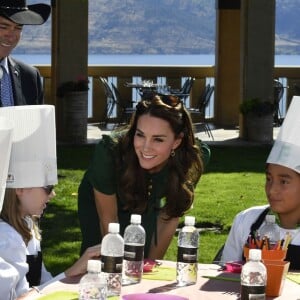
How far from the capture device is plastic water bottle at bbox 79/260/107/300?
3591 millimetres

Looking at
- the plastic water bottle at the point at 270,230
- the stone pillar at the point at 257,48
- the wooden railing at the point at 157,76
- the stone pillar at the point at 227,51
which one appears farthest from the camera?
the wooden railing at the point at 157,76

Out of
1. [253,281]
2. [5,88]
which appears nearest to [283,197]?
[253,281]

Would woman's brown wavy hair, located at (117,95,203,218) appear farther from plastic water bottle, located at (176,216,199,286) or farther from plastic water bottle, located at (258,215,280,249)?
plastic water bottle, located at (176,216,199,286)

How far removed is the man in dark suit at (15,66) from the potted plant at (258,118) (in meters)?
9.41

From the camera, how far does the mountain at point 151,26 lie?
38.4 metres

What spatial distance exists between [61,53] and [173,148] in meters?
9.92

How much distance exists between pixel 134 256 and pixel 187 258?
22 centimetres

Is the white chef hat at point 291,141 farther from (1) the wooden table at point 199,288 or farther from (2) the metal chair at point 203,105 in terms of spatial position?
(2) the metal chair at point 203,105

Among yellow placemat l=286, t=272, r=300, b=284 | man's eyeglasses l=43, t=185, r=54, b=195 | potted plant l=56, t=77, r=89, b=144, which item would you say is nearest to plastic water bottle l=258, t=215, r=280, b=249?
yellow placemat l=286, t=272, r=300, b=284

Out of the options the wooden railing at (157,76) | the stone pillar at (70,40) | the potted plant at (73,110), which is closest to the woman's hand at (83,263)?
the potted plant at (73,110)

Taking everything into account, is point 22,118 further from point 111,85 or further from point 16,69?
point 111,85

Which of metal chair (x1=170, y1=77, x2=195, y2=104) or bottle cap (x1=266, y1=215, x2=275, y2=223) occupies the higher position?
bottle cap (x1=266, y1=215, x2=275, y2=223)

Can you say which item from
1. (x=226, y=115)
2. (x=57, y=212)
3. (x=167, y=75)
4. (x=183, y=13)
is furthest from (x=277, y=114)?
(x=183, y=13)

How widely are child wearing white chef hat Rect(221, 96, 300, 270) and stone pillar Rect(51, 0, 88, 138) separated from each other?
10127 mm
